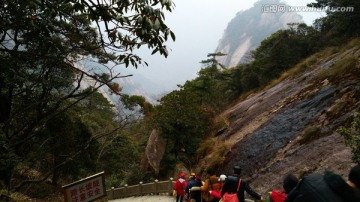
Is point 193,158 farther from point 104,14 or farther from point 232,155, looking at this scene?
point 104,14

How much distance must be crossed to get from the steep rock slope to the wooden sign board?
5010 mm

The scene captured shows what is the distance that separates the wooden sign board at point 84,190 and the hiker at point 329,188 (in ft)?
12.1

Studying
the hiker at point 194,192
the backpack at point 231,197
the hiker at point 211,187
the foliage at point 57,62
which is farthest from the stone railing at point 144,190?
the backpack at point 231,197

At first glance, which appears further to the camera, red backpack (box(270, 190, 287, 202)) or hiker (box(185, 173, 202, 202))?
hiker (box(185, 173, 202, 202))

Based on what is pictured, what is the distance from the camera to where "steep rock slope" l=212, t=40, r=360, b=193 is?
899 cm

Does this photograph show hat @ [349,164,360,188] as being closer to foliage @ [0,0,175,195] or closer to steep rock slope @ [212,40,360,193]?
foliage @ [0,0,175,195]

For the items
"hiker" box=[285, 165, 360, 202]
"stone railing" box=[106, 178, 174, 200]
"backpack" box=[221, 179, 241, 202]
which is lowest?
"stone railing" box=[106, 178, 174, 200]

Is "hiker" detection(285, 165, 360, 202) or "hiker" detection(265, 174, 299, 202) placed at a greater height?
"hiker" detection(285, 165, 360, 202)

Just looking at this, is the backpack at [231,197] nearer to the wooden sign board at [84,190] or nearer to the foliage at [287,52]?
the wooden sign board at [84,190]

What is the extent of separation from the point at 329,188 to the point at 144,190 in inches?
601

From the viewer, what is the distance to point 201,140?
2017 cm

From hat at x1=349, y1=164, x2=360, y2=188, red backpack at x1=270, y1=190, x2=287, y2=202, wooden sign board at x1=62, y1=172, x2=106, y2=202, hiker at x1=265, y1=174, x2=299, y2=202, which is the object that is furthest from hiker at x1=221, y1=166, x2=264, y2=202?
hat at x1=349, y1=164, x2=360, y2=188

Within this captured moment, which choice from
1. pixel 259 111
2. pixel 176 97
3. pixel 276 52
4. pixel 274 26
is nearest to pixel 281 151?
pixel 259 111

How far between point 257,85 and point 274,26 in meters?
181
